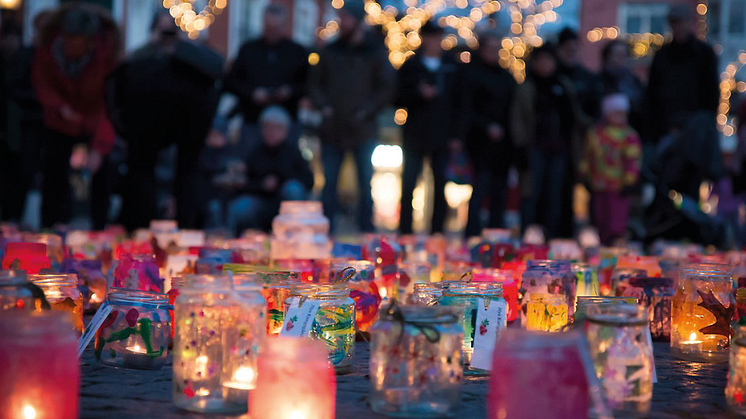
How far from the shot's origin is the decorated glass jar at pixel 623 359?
7.32ft

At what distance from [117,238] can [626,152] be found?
435 cm

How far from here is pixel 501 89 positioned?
7.47 metres

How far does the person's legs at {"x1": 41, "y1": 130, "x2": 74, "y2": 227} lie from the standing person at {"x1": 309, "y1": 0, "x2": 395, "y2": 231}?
181cm

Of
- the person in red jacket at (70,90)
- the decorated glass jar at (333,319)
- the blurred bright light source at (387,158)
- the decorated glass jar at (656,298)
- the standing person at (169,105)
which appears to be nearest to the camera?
the decorated glass jar at (333,319)

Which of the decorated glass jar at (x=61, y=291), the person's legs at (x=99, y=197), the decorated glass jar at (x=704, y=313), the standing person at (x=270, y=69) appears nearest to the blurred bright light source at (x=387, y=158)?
the standing person at (x=270, y=69)

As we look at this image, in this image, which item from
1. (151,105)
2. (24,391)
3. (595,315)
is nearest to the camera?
(24,391)

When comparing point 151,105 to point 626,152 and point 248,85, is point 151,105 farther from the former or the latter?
point 626,152

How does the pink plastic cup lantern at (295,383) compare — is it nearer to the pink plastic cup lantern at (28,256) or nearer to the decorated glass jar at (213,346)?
the decorated glass jar at (213,346)

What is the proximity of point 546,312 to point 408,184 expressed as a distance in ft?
13.8

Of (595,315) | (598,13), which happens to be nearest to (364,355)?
(595,315)

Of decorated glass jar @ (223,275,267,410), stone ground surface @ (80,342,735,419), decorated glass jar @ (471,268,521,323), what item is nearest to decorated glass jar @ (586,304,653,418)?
stone ground surface @ (80,342,735,419)

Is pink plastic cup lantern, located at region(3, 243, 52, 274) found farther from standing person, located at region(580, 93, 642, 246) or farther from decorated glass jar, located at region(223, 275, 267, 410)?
standing person, located at region(580, 93, 642, 246)

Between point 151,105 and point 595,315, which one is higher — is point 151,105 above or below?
above

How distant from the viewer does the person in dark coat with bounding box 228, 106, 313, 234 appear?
6.98 m
